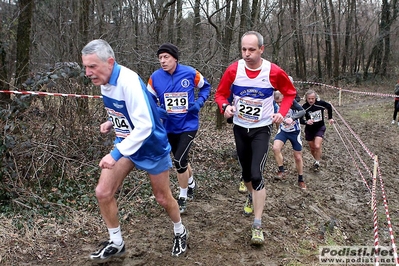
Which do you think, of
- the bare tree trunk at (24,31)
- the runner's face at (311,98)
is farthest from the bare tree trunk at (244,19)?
the bare tree trunk at (24,31)

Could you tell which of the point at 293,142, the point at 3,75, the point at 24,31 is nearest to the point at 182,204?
the point at 293,142

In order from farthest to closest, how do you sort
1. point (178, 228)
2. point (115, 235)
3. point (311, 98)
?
point (311, 98) → point (178, 228) → point (115, 235)

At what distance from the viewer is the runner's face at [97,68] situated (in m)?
3.05

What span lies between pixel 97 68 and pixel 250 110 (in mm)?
2026

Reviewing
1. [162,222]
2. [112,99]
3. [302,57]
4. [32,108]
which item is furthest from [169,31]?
[302,57]

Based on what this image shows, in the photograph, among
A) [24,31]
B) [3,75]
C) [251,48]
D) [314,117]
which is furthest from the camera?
[314,117]

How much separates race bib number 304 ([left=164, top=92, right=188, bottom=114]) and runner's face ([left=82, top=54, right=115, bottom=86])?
1732 millimetres

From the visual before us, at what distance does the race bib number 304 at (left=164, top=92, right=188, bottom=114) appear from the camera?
4891 millimetres

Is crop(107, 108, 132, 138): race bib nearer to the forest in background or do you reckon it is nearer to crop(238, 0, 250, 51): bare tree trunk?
the forest in background

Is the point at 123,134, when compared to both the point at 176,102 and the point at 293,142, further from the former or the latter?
the point at 293,142

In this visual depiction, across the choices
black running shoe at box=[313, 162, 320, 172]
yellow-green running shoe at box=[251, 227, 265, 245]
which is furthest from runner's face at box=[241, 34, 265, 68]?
black running shoe at box=[313, 162, 320, 172]

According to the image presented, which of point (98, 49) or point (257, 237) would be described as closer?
point (98, 49)

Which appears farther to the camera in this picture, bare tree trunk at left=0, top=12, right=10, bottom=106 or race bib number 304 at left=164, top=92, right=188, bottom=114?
bare tree trunk at left=0, top=12, right=10, bottom=106

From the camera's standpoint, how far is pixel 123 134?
3.48 m
